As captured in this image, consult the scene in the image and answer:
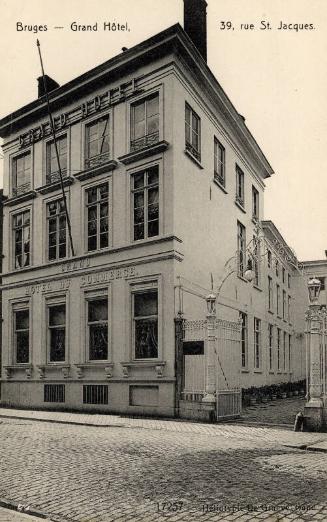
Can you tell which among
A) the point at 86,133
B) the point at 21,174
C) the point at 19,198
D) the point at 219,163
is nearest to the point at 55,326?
the point at 19,198

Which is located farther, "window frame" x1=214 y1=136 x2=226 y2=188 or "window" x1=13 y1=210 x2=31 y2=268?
"window" x1=13 y1=210 x2=31 y2=268

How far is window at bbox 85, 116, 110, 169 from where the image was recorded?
19188mm

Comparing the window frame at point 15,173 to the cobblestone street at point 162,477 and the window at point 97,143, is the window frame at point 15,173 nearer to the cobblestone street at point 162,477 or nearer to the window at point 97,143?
the window at point 97,143

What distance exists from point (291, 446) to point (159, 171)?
31.2 ft

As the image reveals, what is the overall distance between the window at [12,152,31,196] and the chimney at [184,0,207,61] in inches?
295

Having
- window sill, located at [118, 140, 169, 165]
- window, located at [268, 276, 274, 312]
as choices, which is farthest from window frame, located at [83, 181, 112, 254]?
window, located at [268, 276, 274, 312]

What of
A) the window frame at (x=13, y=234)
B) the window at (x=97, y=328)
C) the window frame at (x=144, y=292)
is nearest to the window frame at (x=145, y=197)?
the window frame at (x=144, y=292)

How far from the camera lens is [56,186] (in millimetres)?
20359

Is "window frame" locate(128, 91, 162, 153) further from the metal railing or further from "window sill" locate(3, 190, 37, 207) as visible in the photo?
"window sill" locate(3, 190, 37, 207)

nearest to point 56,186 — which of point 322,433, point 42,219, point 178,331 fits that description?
point 42,219

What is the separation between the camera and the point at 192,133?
1886cm

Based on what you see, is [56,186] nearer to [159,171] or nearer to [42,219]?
[42,219]

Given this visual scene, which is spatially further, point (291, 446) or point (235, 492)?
point (291, 446)

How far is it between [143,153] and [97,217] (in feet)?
9.57
